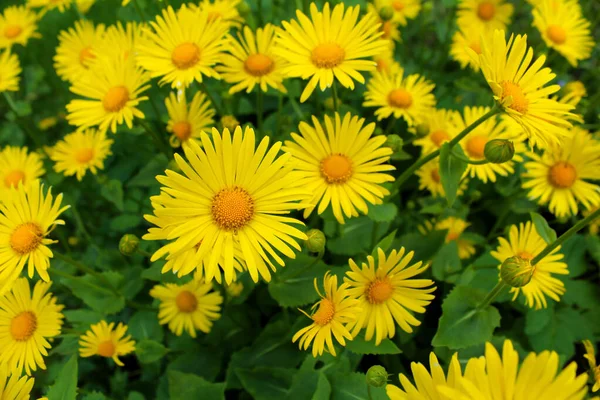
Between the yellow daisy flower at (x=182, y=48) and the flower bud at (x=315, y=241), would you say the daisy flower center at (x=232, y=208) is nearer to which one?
the flower bud at (x=315, y=241)

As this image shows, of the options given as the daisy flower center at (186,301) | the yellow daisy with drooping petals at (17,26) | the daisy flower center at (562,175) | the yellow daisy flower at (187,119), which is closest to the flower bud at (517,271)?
the daisy flower center at (562,175)

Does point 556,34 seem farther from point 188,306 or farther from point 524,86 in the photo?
point 188,306

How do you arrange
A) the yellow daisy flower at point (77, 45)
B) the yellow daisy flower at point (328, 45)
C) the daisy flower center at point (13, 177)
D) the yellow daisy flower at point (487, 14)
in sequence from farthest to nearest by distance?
the yellow daisy flower at point (487, 14) < the yellow daisy flower at point (77, 45) < the daisy flower center at point (13, 177) < the yellow daisy flower at point (328, 45)

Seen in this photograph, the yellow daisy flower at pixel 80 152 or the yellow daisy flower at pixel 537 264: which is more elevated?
the yellow daisy flower at pixel 80 152

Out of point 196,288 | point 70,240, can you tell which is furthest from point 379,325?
point 70,240

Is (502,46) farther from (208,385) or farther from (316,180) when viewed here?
(208,385)

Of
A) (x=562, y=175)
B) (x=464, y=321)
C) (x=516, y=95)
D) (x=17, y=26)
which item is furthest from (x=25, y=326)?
(x=562, y=175)
